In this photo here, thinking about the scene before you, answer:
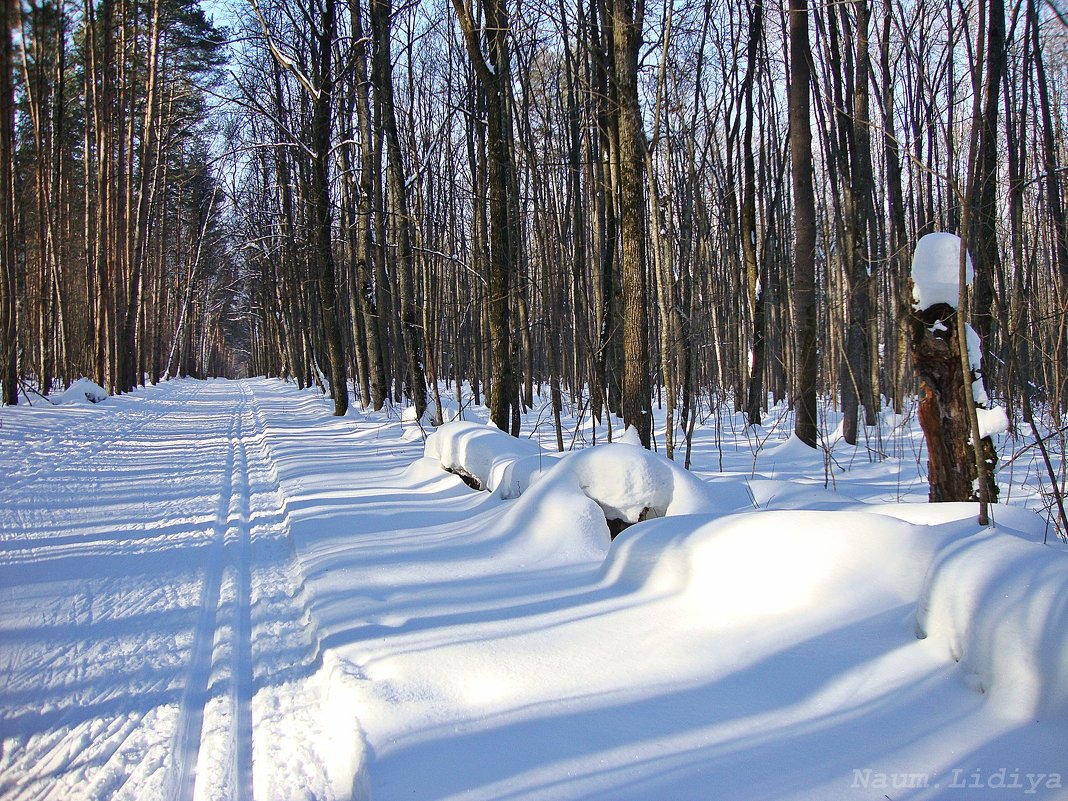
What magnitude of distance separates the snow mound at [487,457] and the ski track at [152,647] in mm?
1856

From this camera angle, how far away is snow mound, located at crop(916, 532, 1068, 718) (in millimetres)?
2119

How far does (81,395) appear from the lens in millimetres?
17891

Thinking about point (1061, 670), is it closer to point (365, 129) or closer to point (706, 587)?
point (706, 587)

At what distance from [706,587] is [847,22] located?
43.2 ft

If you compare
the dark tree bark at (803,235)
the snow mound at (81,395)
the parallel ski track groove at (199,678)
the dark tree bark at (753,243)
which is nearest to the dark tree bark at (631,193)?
the dark tree bark at (803,235)

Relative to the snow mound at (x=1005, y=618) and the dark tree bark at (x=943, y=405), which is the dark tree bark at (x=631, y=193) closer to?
the dark tree bark at (x=943, y=405)

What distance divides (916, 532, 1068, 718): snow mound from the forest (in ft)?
4.56

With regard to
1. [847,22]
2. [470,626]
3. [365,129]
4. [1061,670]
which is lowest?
[470,626]

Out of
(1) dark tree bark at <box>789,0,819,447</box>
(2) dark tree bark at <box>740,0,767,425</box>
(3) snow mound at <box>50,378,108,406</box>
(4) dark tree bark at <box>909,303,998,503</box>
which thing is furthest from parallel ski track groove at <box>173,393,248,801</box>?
(3) snow mound at <box>50,378,108,406</box>

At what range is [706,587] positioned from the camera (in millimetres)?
3402

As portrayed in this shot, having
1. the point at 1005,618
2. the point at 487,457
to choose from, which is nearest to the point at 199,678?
the point at 1005,618

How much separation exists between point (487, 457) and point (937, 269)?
416 cm

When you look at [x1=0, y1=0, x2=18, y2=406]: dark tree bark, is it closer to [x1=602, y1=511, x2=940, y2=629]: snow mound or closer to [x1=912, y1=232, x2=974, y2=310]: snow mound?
[x1=602, y1=511, x2=940, y2=629]: snow mound

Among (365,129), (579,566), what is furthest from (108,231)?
(579,566)
